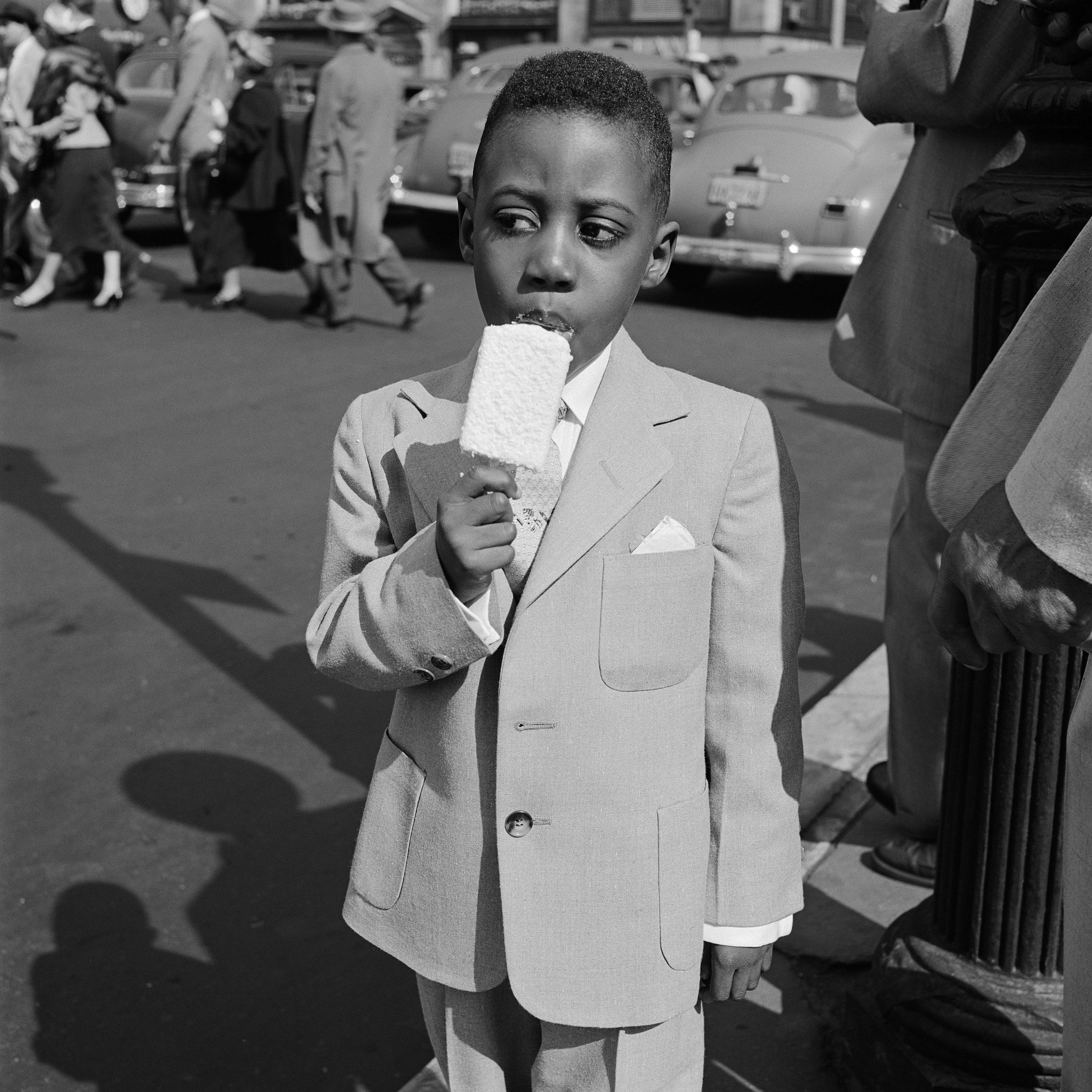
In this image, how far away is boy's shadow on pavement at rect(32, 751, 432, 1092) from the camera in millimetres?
2982

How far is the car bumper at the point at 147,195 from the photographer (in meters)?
13.5

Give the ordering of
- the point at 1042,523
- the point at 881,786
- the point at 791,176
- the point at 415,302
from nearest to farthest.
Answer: the point at 1042,523
the point at 881,786
the point at 415,302
the point at 791,176

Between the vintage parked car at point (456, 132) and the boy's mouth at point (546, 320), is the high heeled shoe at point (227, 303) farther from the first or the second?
the boy's mouth at point (546, 320)

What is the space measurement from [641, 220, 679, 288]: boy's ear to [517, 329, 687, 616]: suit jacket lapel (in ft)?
0.37

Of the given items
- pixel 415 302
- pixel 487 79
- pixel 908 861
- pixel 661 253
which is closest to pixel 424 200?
pixel 487 79

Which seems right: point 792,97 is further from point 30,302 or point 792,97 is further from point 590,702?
point 590,702

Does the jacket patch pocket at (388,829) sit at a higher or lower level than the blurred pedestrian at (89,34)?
lower

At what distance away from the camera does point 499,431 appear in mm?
1706

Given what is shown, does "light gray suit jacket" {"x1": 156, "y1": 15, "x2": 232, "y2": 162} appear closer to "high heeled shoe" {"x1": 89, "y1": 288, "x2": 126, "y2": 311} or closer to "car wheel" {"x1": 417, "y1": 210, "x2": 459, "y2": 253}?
"high heeled shoe" {"x1": 89, "y1": 288, "x2": 126, "y2": 311}

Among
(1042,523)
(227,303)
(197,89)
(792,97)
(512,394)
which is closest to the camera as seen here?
(1042,523)

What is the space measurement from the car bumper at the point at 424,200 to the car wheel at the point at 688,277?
2.39 meters

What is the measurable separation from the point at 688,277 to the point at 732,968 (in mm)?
10688

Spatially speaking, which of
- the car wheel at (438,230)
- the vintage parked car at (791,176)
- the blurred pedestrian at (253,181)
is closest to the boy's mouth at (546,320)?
the vintage parked car at (791,176)

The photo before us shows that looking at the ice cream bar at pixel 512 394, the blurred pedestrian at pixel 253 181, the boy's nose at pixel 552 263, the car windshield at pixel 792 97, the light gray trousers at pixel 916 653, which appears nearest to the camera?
the ice cream bar at pixel 512 394
